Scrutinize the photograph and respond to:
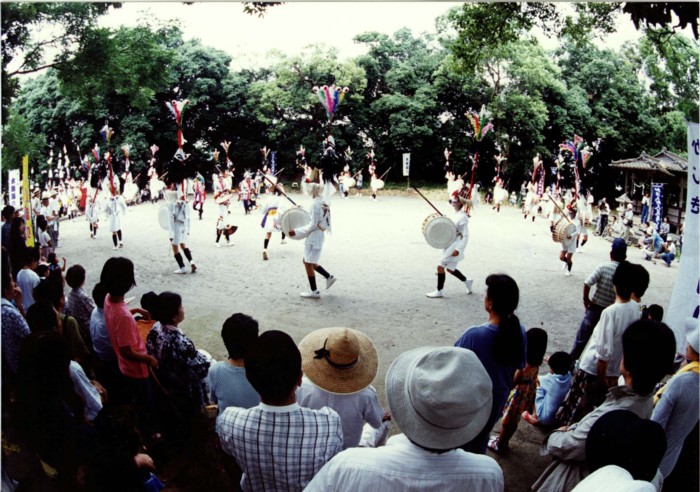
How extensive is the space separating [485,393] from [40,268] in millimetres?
4331

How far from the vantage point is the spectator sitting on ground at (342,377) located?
7.45ft

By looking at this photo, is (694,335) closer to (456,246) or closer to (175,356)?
(175,356)

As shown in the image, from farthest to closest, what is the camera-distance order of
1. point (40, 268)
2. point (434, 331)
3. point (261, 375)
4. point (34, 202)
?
point (34, 202)
point (434, 331)
point (40, 268)
point (261, 375)

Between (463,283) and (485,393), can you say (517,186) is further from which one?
(485,393)

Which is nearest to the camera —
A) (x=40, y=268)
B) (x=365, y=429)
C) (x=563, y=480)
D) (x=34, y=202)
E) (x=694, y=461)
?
(x=563, y=480)

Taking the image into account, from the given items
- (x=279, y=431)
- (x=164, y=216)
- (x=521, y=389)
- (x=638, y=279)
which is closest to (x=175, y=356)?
(x=279, y=431)

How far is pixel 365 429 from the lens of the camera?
2.70 metres

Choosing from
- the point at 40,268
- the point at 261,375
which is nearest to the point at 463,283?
A: the point at 40,268

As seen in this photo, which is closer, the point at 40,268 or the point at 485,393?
the point at 485,393

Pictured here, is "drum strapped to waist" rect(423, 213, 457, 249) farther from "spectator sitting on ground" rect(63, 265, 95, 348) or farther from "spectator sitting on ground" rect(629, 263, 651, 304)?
"spectator sitting on ground" rect(63, 265, 95, 348)

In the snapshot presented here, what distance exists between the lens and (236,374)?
259 cm

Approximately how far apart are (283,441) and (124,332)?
5.08 feet

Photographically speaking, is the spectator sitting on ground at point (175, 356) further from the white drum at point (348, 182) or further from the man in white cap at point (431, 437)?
the white drum at point (348, 182)

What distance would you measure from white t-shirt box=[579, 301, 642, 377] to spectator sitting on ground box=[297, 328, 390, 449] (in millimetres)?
1561
